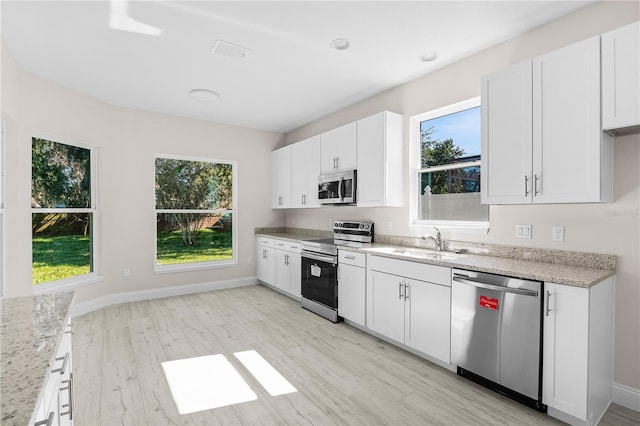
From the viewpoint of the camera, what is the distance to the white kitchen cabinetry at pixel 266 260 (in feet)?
16.9

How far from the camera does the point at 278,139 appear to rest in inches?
237

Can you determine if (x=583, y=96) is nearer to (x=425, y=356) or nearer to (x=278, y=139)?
(x=425, y=356)

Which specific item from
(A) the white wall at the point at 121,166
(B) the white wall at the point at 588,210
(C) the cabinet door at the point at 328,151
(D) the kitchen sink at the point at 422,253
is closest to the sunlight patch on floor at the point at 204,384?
(D) the kitchen sink at the point at 422,253

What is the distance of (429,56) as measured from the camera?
3088 mm

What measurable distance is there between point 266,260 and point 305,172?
63.2 inches

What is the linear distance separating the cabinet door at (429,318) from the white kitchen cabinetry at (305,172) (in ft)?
7.09

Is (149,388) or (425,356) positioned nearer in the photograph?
(149,388)

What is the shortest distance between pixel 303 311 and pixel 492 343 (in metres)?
2.39

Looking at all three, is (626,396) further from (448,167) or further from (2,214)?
(2,214)

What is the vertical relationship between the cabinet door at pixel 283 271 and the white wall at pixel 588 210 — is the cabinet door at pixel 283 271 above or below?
below

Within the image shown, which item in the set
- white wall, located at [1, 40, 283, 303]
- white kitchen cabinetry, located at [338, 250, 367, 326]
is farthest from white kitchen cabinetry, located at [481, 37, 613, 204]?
white wall, located at [1, 40, 283, 303]

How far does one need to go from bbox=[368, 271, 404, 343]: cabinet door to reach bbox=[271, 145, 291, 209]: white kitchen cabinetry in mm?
2517

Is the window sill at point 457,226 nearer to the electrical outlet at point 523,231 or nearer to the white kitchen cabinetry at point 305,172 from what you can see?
the electrical outlet at point 523,231

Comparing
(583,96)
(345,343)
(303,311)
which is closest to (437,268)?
(345,343)
